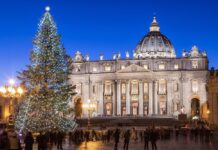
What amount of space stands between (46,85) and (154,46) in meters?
81.0

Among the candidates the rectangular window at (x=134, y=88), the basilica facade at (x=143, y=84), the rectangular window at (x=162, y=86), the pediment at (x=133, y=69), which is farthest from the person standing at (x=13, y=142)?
the rectangular window at (x=134, y=88)

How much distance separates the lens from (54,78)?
110 feet

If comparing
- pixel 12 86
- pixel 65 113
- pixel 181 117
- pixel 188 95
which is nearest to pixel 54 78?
pixel 65 113

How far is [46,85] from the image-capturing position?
33.7 metres

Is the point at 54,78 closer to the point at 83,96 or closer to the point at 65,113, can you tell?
the point at 65,113

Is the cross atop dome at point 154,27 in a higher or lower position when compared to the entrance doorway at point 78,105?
higher

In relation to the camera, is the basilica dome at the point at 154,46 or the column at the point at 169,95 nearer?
the column at the point at 169,95

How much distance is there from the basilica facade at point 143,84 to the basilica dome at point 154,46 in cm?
1311

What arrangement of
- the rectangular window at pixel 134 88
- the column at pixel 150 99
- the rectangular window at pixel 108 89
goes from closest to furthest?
the column at pixel 150 99 → the rectangular window at pixel 134 88 → the rectangular window at pixel 108 89

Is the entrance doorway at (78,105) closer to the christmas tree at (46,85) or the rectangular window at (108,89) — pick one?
the rectangular window at (108,89)

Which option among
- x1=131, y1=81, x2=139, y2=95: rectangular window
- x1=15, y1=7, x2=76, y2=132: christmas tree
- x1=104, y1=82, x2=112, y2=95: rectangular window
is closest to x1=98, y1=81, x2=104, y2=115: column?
x1=104, y1=82, x2=112, y2=95: rectangular window

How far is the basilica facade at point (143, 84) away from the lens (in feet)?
310

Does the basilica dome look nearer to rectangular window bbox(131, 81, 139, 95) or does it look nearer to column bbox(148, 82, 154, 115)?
rectangular window bbox(131, 81, 139, 95)

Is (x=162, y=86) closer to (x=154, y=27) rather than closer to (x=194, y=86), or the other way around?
(x=194, y=86)
